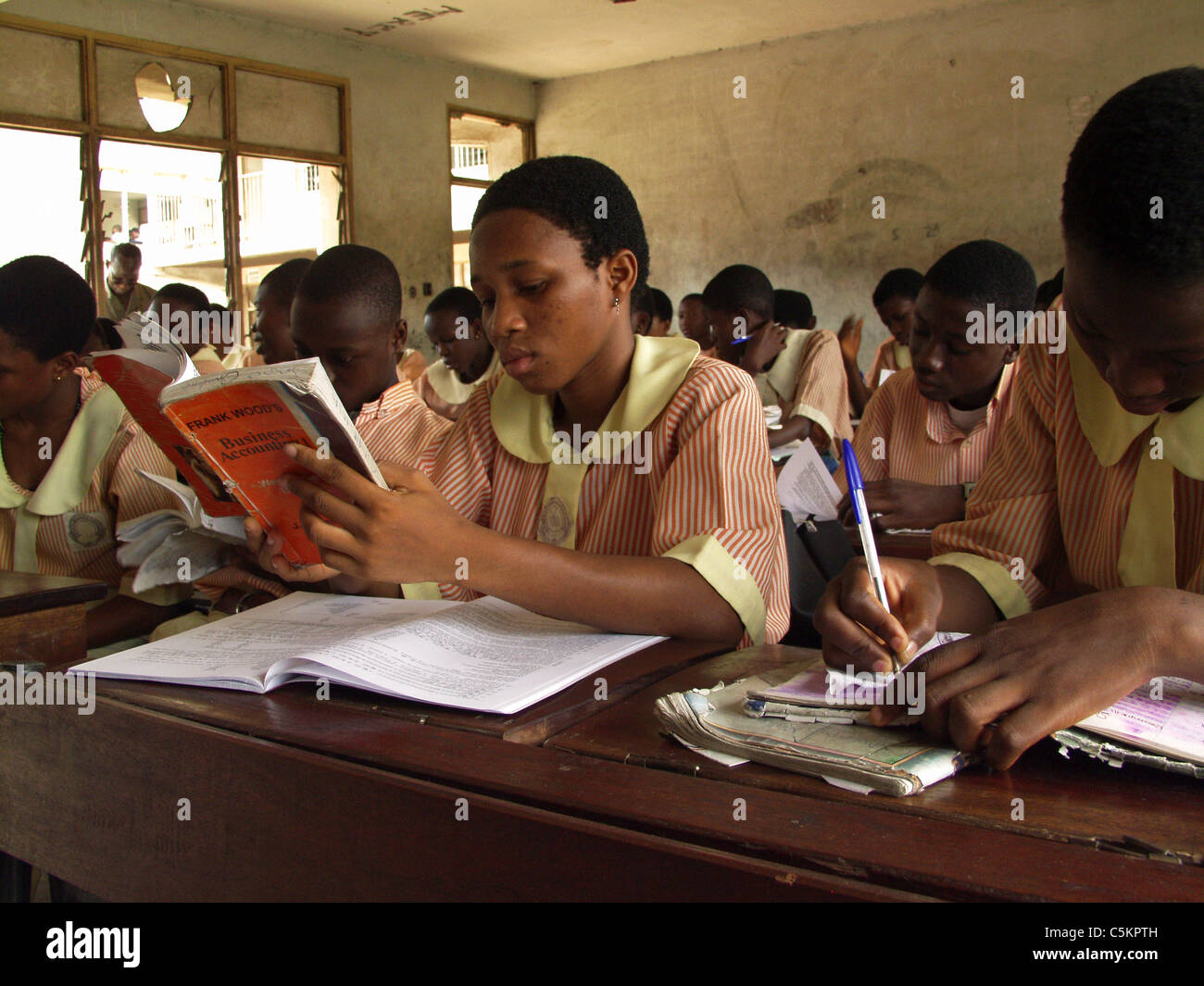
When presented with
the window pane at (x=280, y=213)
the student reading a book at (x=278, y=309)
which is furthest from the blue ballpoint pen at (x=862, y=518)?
the window pane at (x=280, y=213)

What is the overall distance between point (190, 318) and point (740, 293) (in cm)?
245

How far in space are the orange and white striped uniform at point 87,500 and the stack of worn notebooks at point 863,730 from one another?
138cm

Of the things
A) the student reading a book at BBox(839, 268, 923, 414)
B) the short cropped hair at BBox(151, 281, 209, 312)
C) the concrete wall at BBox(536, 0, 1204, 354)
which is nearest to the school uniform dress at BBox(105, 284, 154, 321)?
the short cropped hair at BBox(151, 281, 209, 312)

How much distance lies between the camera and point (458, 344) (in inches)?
200

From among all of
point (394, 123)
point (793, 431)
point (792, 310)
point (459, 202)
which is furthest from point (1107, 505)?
point (459, 202)

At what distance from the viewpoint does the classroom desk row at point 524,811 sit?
67 centimetres

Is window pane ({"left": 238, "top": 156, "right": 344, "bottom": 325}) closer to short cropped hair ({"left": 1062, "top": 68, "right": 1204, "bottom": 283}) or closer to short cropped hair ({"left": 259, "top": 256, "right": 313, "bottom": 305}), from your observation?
short cropped hair ({"left": 259, "top": 256, "right": 313, "bottom": 305})

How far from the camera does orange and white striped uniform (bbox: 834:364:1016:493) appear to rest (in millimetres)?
2746

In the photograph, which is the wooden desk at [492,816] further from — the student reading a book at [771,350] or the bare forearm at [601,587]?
the student reading a book at [771,350]

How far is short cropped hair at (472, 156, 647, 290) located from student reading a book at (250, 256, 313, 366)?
161 cm

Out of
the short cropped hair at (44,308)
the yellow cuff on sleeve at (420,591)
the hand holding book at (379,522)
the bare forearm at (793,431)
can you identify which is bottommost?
the yellow cuff on sleeve at (420,591)

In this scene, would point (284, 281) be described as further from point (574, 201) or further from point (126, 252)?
point (126, 252)

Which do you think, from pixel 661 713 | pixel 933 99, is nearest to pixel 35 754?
pixel 661 713

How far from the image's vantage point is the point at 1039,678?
2.58 ft
